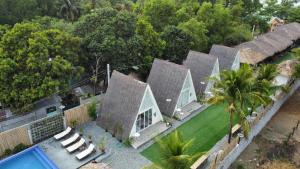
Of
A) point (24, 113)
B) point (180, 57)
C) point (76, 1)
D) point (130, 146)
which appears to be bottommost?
point (130, 146)

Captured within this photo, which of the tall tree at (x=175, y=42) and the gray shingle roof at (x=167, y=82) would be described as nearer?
the gray shingle roof at (x=167, y=82)

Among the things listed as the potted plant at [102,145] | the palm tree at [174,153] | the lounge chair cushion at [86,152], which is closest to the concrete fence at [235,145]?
the palm tree at [174,153]

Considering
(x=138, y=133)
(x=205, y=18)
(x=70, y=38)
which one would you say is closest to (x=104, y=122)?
(x=138, y=133)

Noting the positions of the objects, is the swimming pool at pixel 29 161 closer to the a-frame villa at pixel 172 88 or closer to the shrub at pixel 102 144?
the shrub at pixel 102 144

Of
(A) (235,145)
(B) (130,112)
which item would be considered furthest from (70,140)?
(A) (235,145)

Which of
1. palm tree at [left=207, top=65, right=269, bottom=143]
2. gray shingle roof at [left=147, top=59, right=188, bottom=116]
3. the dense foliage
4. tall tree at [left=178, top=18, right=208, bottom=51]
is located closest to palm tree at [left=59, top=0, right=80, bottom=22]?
the dense foliage

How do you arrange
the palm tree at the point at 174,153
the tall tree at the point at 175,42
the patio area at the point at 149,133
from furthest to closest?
1. the tall tree at the point at 175,42
2. the patio area at the point at 149,133
3. the palm tree at the point at 174,153

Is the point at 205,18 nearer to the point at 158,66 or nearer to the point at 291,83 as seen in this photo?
the point at 291,83
